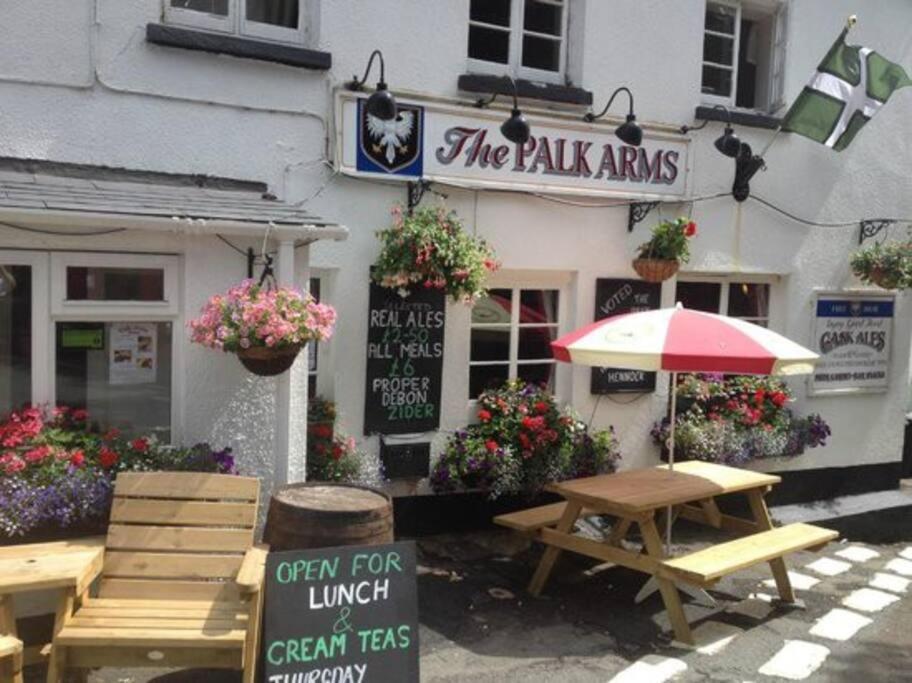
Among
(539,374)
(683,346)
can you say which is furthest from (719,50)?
(683,346)

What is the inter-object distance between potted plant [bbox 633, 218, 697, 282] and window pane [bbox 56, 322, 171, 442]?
3.92 meters

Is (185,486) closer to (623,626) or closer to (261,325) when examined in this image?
(261,325)

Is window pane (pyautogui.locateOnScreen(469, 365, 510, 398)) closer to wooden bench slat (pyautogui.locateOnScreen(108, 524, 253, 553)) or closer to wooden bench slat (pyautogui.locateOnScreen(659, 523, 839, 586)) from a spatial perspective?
wooden bench slat (pyautogui.locateOnScreen(659, 523, 839, 586))

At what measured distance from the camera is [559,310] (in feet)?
25.1

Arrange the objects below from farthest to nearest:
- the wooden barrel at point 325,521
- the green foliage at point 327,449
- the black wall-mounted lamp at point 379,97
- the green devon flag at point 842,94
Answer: the green devon flag at point 842,94, the green foliage at point 327,449, the black wall-mounted lamp at point 379,97, the wooden barrel at point 325,521

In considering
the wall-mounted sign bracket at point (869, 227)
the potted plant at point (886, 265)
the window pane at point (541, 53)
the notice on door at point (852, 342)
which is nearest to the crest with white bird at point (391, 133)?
the window pane at point (541, 53)

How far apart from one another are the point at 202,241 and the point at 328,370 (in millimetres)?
1564

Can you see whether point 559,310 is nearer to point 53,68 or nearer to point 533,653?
point 533,653

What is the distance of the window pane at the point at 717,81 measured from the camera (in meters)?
8.29

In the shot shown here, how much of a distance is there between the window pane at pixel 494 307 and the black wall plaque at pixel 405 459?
3.81 feet

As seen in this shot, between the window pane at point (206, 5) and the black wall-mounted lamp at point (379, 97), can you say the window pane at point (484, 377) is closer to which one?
the black wall-mounted lamp at point (379, 97)

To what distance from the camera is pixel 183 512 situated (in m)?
4.58

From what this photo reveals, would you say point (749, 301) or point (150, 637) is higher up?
point (749, 301)

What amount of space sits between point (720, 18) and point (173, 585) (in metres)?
6.89
